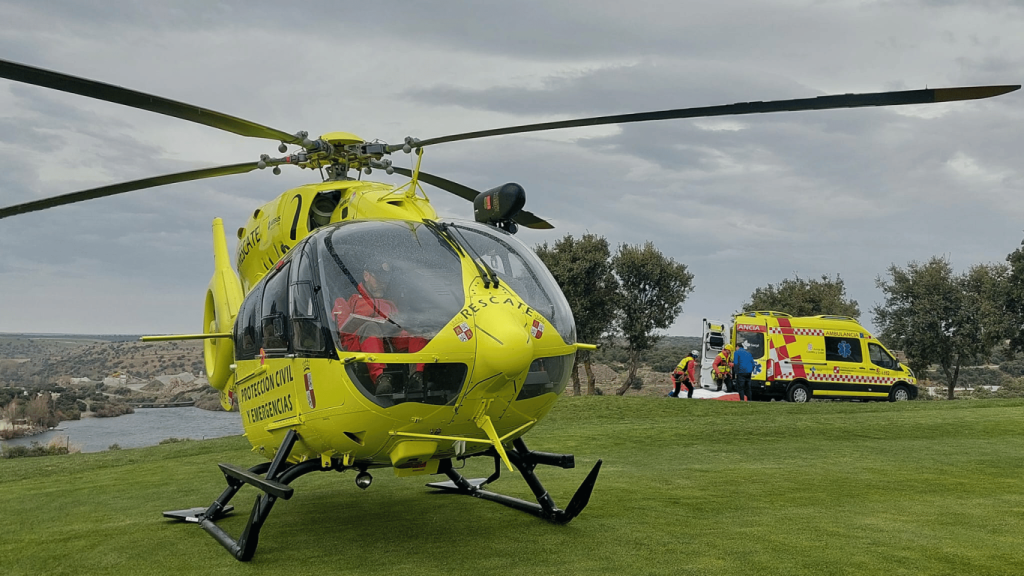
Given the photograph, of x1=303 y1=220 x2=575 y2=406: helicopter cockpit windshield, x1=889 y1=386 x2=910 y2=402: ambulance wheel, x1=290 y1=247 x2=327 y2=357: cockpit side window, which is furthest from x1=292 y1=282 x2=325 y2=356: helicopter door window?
x1=889 y1=386 x2=910 y2=402: ambulance wheel

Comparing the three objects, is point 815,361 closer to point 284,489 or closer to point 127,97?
point 284,489

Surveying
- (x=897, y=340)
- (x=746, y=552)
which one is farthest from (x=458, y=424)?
(x=897, y=340)

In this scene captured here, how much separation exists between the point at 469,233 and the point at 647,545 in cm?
273

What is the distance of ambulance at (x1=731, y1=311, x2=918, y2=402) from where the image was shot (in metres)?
23.8

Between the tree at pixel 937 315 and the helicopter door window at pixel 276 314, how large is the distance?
3573cm

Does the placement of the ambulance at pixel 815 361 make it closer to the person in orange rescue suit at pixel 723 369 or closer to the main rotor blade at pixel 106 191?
the person in orange rescue suit at pixel 723 369

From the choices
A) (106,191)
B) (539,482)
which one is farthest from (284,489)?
(106,191)

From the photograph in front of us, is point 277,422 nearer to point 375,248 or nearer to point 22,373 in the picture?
point 375,248

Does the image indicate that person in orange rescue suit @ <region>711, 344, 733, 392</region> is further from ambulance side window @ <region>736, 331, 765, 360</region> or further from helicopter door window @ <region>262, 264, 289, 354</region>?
helicopter door window @ <region>262, 264, 289, 354</region>

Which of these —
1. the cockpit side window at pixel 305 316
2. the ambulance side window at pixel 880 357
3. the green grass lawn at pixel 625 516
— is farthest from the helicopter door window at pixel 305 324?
the ambulance side window at pixel 880 357

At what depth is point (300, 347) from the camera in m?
5.86

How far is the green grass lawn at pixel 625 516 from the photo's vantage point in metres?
5.87

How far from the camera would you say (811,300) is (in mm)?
43281

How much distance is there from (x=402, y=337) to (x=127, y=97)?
2689 millimetres
